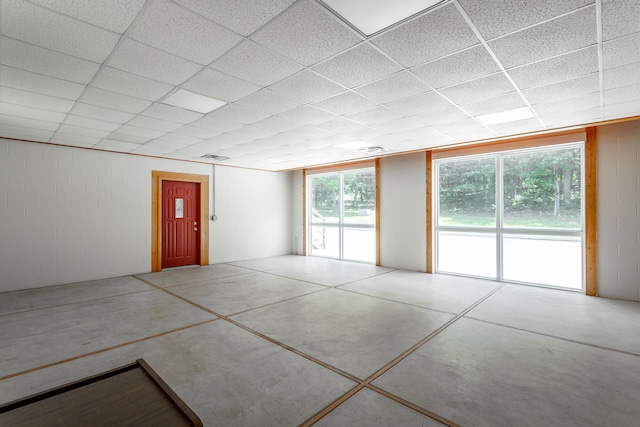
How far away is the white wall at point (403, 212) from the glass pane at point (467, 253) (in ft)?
1.32

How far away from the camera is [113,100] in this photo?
3438 millimetres

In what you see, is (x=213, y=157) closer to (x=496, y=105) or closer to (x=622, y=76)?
(x=496, y=105)

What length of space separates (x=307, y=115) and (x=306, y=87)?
0.88 m

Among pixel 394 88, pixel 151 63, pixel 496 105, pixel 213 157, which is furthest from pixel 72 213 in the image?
pixel 496 105

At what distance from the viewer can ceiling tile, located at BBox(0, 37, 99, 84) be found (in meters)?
2.36

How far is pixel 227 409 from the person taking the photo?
80.8 inches

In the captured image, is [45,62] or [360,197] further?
[360,197]

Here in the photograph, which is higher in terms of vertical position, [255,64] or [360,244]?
[255,64]

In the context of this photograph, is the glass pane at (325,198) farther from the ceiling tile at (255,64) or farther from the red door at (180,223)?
the ceiling tile at (255,64)

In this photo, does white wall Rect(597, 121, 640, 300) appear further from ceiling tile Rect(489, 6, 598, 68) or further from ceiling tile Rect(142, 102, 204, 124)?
ceiling tile Rect(142, 102, 204, 124)

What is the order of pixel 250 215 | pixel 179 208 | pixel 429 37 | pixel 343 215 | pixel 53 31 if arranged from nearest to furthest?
pixel 53 31, pixel 429 37, pixel 179 208, pixel 343 215, pixel 250 215

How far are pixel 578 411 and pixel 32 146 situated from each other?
785 centimetres

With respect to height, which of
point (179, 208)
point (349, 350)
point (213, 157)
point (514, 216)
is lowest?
point (349, 350)

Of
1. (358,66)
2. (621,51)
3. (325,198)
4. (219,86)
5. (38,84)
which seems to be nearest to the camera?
(621,51)
